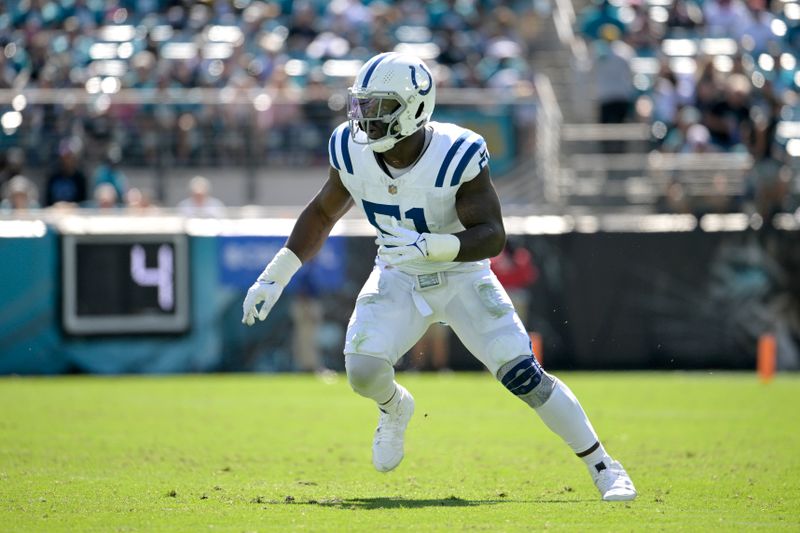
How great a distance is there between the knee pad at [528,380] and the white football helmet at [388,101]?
117 cm

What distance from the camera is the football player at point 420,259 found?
6.05 m

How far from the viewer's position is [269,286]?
6.30 m

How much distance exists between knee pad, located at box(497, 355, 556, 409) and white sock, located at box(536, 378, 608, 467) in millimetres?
34

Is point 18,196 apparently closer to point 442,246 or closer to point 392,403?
point 392,403

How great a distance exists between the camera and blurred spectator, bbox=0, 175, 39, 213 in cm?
1436

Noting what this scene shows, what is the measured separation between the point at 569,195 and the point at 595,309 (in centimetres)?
159

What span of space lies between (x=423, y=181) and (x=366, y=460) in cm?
215

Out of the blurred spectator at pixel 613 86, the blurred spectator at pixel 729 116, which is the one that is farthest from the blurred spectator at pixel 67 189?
the blurred spectator at pixel 729 116

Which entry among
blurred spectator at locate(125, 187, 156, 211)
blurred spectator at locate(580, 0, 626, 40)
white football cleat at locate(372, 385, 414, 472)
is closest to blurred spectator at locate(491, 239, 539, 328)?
blurred spectator at locate(125, 187, 156, 211)

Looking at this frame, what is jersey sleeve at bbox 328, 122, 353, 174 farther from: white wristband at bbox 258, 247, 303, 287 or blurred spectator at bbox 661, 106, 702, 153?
blurred spectator at bbox 661, 106, 702, 153

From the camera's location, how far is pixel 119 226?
1439 centimetres

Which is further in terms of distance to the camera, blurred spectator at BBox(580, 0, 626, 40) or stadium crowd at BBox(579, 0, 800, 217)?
blurred spectator at BBox(580, 0, 626, 40)

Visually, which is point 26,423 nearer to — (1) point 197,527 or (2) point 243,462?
(2) point 243,462

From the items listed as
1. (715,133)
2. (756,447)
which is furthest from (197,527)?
(715,133)
